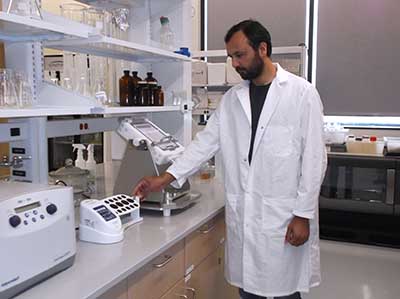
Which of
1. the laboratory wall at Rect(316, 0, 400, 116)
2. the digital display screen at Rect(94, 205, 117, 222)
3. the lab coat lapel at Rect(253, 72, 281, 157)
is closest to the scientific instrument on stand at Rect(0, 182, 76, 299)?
the digital display screen at Rect(94, 205, 117, 222)

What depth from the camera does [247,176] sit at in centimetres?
179

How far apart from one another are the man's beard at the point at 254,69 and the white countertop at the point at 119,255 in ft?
2.11

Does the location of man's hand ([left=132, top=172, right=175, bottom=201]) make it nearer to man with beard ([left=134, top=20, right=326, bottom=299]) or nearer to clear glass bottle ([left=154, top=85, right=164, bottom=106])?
man with beard ([left=134, top=20, right=326, bottom=299])

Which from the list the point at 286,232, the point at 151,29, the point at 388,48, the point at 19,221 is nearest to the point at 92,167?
the point at 151,29

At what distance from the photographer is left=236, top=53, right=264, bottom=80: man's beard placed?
5.85ft

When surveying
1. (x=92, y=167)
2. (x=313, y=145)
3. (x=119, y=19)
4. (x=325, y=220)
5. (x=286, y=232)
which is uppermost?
(x=119, y=19)

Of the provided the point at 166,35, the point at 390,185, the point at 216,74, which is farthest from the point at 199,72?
the point at 390,185

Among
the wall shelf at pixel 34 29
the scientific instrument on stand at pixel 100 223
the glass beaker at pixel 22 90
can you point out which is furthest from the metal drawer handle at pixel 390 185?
the glass beaker at pixel 22 90

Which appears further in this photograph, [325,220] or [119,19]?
[325,220]

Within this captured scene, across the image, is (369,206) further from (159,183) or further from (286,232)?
(159,183)

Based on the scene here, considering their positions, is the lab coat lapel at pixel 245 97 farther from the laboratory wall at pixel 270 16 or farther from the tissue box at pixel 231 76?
the laboratory wall at pixel 270 16

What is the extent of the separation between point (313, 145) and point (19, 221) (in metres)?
1.14

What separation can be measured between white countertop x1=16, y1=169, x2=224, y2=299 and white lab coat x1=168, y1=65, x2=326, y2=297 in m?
0.23

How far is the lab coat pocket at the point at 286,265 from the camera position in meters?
1.76
